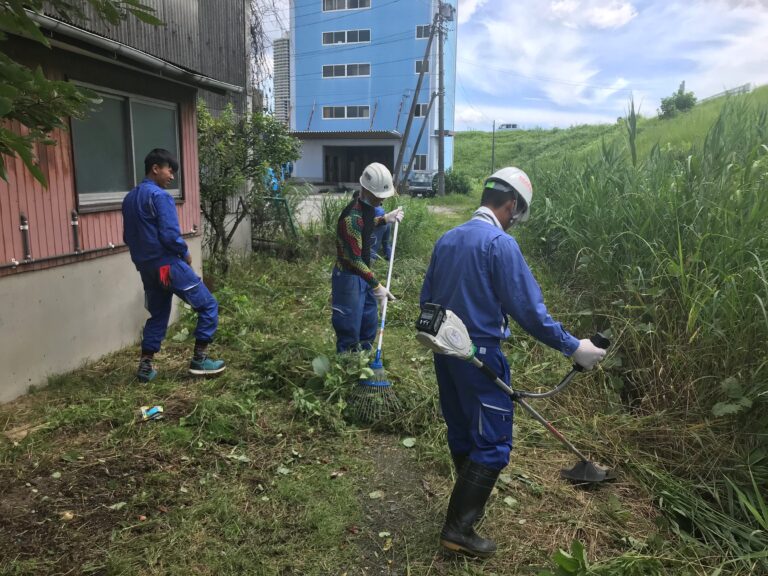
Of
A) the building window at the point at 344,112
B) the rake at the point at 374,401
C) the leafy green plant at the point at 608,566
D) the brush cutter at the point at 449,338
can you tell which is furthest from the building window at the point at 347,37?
the leafy green plant at the point at 608,566

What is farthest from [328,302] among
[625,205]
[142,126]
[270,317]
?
[625,205]

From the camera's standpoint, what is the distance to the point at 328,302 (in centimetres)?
728

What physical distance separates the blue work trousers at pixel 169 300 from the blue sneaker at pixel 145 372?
0.39ft

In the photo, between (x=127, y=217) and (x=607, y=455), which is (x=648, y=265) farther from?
(x=127, y=217)

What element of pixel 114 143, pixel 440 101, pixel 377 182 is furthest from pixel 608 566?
pixel 440 101

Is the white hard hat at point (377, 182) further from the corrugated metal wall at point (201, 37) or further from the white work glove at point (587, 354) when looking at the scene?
the corrugated metal wall at point (201, 37)

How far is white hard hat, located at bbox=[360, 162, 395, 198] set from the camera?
4.28 meters

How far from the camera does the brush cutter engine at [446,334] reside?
7.84 feet

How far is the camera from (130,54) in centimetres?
482

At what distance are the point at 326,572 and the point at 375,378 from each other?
1.66m

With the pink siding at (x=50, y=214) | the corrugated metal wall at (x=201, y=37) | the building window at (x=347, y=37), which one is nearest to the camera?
the pink siding at (x=50, y=214)

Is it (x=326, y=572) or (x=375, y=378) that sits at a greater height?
(x=375, y=378)

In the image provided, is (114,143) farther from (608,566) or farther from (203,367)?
(608,566)

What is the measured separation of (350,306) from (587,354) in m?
2.27
